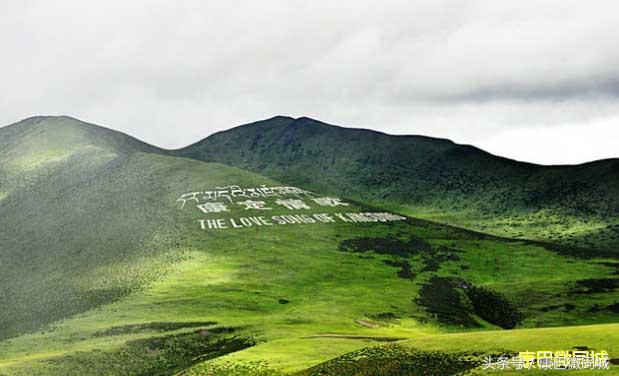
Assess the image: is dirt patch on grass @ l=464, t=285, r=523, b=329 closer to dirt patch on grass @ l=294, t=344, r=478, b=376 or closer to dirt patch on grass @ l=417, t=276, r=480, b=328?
dirt patch on grass @ l=417, t=276, r=480, b=328

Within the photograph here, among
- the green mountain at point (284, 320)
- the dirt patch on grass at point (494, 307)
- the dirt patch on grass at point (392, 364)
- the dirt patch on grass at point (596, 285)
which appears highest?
the dirt patch on grass at point (392, 364)

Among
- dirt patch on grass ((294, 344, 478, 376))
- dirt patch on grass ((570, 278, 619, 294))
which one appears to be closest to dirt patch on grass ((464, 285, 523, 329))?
dirt patch on grass ((570, 278, 619, 294))

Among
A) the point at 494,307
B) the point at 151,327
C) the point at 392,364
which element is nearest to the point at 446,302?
the point at 494,307

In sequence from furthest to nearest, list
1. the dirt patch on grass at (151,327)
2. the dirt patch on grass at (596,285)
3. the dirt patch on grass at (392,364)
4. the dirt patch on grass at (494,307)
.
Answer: the dirt patch on grass at (596,285)
the dirt patch on grass at (494,307)
the dirt patch on grass at (151,327)
the dirt patch on grass at (392,364)

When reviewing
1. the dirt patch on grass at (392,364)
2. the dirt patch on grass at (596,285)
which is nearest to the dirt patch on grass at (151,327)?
the dirt patch on grass at (392,364)

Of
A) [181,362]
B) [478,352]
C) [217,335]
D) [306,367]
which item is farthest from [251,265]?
[478,352]

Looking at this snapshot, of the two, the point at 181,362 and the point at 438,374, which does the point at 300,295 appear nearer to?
the point at 181,362

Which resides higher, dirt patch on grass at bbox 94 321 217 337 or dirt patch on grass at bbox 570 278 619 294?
dirt patch on grass at bbox 94 321 217 337

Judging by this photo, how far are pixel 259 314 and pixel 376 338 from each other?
169 feet

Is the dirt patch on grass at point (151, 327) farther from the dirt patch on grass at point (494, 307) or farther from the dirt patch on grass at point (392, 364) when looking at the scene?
the dirt patch on grass at point (494, 307)

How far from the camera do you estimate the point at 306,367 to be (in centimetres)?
7144

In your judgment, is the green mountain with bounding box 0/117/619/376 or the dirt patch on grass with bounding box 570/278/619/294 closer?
the green mountain with bounding box 0/117/619/376

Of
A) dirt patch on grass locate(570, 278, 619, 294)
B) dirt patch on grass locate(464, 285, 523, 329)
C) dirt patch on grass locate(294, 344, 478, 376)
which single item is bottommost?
dirt patch on grass locate(464, 285, 523, 329)

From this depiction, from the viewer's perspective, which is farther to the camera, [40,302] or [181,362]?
[40,302]
